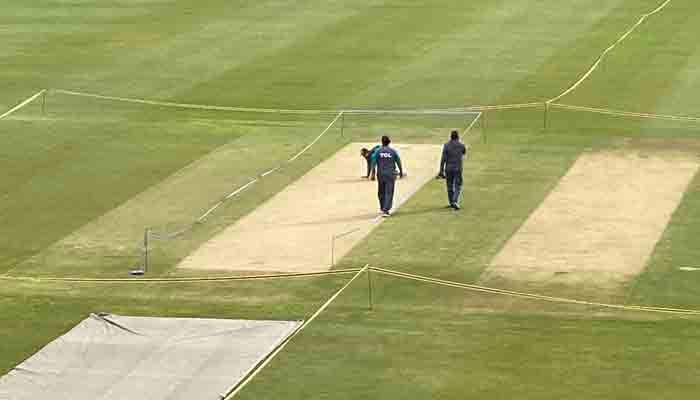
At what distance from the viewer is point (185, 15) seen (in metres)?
65.2

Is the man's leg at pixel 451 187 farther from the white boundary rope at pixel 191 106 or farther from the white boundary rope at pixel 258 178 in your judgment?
the white boundary rope at pixel 191 106

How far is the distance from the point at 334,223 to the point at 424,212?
2.16 m

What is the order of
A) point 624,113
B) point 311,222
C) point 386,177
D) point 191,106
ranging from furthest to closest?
point 191,106, point 624,113, point 386,177, point 311,222

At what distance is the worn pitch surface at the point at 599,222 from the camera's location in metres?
33.4

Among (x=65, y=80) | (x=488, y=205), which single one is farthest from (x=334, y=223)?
(x=65, y=80)

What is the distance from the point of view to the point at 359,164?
4331 centimetres

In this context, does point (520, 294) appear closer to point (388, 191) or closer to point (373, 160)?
point (388, 191)

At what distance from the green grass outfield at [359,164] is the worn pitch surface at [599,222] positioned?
18.3 inches

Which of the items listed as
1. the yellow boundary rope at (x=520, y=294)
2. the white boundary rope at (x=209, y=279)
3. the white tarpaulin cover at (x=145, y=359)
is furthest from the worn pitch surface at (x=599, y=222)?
the white tarpaulin cover at (x=145, y=359)

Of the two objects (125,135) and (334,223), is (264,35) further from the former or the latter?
(334,223)

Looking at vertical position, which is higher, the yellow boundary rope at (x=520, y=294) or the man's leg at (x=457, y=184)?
the man's leg at (x=457, y=184)

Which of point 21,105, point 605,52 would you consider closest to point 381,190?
point 21,105

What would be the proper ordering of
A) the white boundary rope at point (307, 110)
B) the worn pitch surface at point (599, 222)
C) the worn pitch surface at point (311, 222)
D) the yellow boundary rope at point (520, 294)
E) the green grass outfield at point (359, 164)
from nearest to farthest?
the green grass outfield at point (359, 164) → the yellow boundary rope at point (520, 294) → the worn pitch surface at point (599, 222) → the worn pitch surface at point (311, 222) → the white boundary rope at point (307, 110)

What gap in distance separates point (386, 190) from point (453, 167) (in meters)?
1.58
